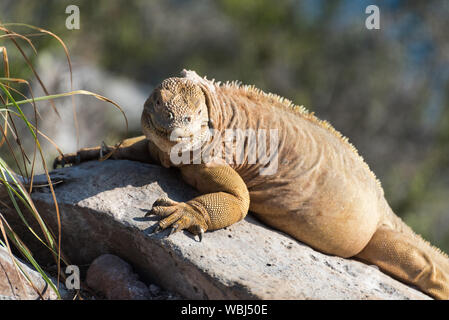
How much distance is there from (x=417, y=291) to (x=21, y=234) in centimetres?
381

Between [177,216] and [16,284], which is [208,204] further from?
[16,284]

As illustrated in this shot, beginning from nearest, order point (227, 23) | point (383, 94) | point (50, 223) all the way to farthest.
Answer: point (50, 223)
point (383, 94)
point (227, 23)

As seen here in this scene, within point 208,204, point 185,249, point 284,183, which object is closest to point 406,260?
point 284,183

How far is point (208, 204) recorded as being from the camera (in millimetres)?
4312

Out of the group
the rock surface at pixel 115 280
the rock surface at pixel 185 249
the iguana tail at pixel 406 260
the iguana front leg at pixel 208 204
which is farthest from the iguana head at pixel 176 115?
the iguana tail at pixel 406 260

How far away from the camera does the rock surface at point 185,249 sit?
386cm

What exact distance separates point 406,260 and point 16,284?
11.9 ft

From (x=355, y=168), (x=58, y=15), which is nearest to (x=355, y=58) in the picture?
(x=58, y=15)

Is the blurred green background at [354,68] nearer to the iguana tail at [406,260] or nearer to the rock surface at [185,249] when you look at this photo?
the iguana tail at [406,260]

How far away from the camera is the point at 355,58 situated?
47.8 feet
